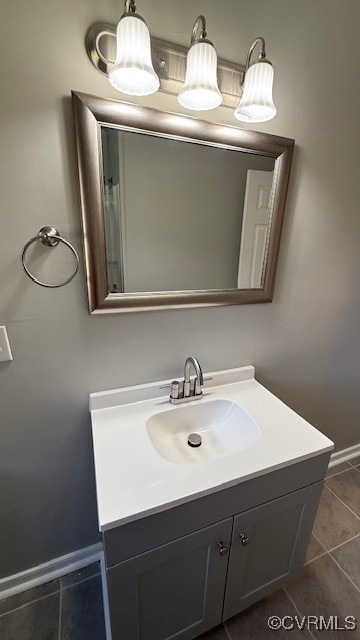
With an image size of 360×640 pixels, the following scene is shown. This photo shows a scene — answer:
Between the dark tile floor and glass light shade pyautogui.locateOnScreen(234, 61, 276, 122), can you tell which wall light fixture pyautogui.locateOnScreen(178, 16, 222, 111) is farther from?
the dark tile floor

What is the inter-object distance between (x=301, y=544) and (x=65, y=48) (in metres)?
1.83

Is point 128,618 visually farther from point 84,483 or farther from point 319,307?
point 319,307

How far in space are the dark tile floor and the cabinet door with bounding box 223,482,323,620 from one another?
0.13 m

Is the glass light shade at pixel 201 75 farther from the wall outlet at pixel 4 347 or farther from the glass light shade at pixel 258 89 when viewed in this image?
the wall outlet at pixel 4 347

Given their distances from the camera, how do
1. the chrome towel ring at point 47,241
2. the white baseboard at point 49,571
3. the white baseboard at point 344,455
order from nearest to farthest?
the chrome towel ring at point 47,241
the white baseboard at point 49,571
the white baseboard at point 344,455

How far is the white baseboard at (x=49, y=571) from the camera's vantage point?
3.76 feet

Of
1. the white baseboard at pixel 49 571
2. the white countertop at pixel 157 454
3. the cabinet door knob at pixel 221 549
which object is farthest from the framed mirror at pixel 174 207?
the white baseboard at pixel 49 571

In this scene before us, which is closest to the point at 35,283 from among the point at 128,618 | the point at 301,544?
the point at 128,618

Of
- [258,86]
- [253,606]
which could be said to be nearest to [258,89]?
[258,86]

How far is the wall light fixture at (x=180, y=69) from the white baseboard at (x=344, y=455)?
2030 mm

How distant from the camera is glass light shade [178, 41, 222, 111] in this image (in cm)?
75

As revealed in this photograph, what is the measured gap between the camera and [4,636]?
1030 millimetres

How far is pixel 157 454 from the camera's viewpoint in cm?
84

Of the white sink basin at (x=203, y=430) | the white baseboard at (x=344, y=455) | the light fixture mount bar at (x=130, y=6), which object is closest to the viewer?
the light fixture mount bar at (x=130, y=6)
